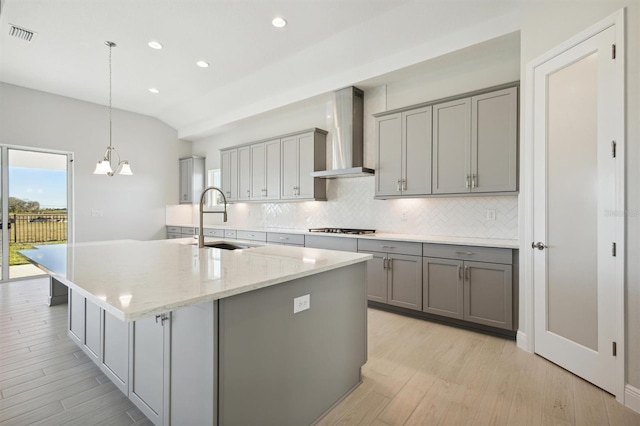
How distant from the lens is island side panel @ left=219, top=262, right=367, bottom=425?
1.33 meters

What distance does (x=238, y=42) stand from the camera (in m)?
3.85

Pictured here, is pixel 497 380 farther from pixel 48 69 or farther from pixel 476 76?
pixel 48 69

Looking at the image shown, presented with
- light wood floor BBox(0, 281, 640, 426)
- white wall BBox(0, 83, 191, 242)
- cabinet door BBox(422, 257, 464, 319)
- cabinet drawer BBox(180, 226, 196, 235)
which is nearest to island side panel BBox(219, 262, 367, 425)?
light wood floor BBox(0, 281, 640, 426)

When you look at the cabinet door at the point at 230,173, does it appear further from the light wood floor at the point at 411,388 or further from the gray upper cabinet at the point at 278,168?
the light wood floor at the point at 411,388

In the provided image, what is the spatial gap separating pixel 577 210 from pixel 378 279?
2.01 metres

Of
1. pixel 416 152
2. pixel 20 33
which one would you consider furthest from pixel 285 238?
pixel 20 33

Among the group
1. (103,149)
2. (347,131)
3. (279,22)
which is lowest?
(347,131)

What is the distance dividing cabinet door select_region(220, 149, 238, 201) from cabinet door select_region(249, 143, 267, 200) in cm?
50

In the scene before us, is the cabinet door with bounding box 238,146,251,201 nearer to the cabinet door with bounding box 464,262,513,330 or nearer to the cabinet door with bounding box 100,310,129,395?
the cabinet door with bounding box 100,310,129,395

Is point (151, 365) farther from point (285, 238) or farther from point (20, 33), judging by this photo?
point (20, 33)

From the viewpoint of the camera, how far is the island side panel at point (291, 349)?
133 cm

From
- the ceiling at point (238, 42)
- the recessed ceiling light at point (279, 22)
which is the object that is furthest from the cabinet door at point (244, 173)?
the recessed ceiling light at point (279, 22)

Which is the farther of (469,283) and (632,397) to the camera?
(469,283)

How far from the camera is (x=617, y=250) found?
1.98 meters
